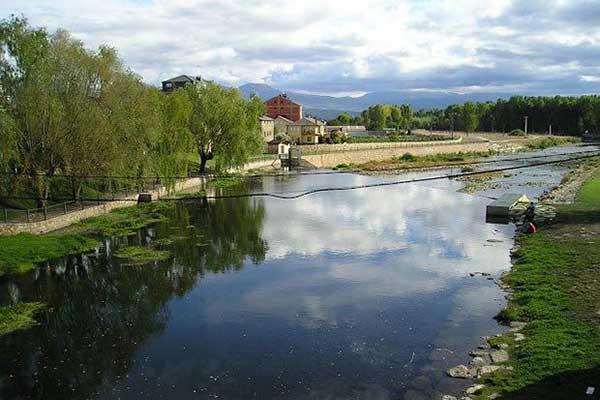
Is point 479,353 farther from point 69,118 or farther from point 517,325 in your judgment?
point 69,118

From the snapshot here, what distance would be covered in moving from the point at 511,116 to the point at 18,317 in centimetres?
15671

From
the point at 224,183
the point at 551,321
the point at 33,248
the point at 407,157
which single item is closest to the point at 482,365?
the point at 551,321

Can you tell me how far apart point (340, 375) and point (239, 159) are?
43959 millimetres

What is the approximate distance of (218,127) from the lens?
5559cm

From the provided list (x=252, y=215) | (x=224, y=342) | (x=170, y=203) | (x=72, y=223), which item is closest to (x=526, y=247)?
(x=224, y=342)

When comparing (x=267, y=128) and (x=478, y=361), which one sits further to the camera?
(x=267, y=128)

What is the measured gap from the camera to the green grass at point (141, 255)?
85.6ft

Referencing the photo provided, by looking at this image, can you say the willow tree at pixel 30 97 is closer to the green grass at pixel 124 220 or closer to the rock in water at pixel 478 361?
the green grass at pixel 124 220

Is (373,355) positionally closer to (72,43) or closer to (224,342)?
(224,342)

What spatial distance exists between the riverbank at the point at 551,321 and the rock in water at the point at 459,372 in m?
0.42

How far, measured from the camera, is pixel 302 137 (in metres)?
106

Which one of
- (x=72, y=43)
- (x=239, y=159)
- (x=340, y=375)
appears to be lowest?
(x=340, y=375)

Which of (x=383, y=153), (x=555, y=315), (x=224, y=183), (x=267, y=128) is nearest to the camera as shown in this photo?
(x=555, y=315)

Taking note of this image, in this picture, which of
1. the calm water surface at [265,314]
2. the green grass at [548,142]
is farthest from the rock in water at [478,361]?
the green grass at [548,142]
